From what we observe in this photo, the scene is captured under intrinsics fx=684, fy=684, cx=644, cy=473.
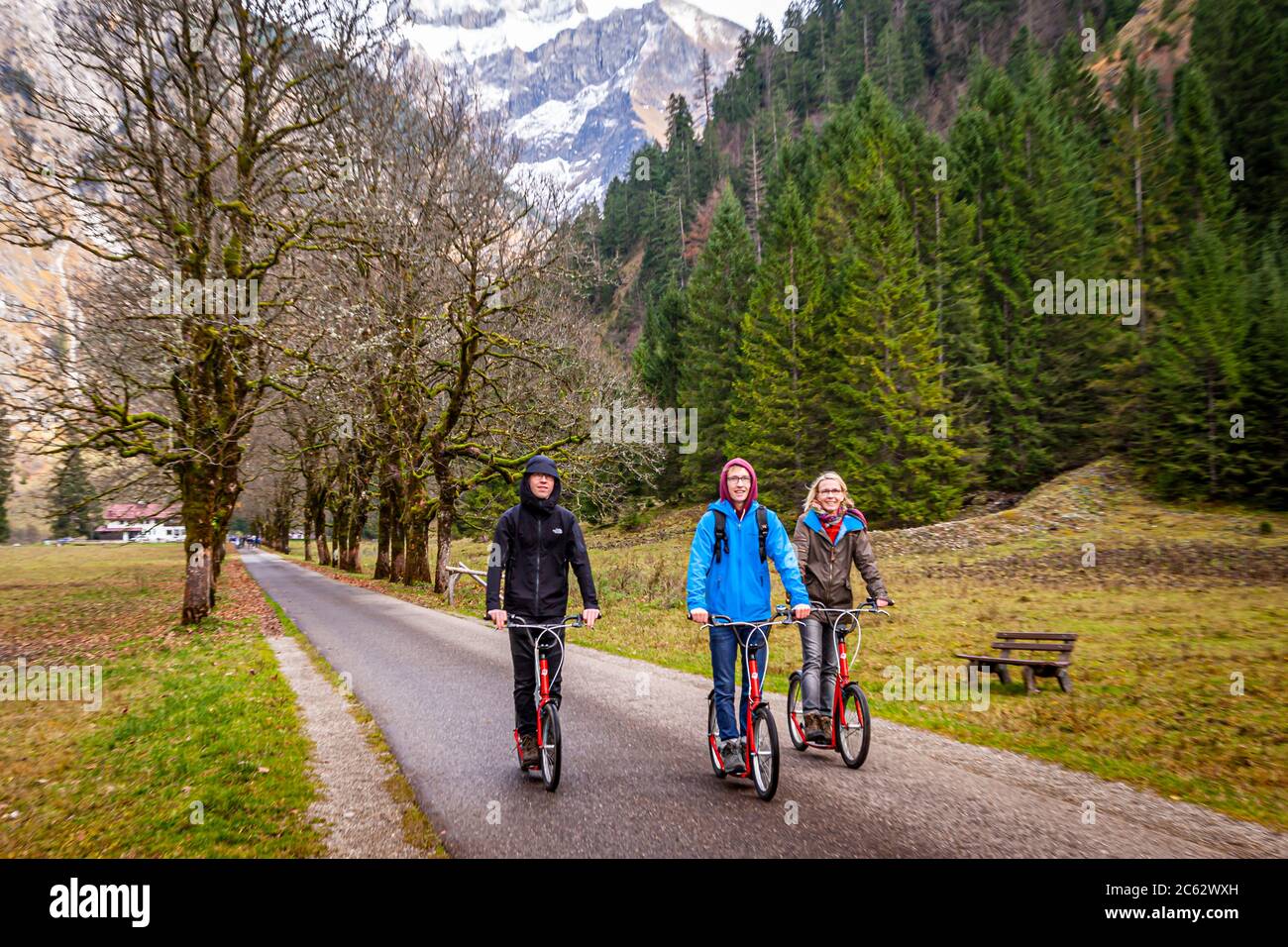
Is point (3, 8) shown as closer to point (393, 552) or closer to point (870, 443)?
point (393, 552)

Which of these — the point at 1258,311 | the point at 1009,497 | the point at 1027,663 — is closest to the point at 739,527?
the point at 1027,663

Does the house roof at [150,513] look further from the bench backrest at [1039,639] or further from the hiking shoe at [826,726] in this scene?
the bench backrest at [1039,639]

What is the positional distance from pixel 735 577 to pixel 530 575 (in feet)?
5.61

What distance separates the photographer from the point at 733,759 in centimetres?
542

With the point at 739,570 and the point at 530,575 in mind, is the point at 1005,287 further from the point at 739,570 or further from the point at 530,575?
the point at 530,575

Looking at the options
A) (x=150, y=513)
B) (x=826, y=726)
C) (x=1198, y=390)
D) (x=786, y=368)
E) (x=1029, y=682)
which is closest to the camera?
(x=826, y=726)

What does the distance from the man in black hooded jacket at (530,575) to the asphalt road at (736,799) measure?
2.36ft

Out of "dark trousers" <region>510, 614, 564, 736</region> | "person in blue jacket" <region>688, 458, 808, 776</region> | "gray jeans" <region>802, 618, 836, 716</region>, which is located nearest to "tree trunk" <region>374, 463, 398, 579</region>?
"dark trousers" <region>510, 614, 564, 736</region>

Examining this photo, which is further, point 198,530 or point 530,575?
point 198,530

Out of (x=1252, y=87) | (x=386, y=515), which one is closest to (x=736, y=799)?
(x=386, y=515)

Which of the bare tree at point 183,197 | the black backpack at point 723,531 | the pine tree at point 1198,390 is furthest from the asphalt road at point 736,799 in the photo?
the pine tree at point 1198,390

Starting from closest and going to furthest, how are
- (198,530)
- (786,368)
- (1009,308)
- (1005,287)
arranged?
(198,530), (1005,287), (1009,308), (786,368)

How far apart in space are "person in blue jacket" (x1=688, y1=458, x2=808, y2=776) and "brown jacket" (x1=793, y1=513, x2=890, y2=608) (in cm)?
95
